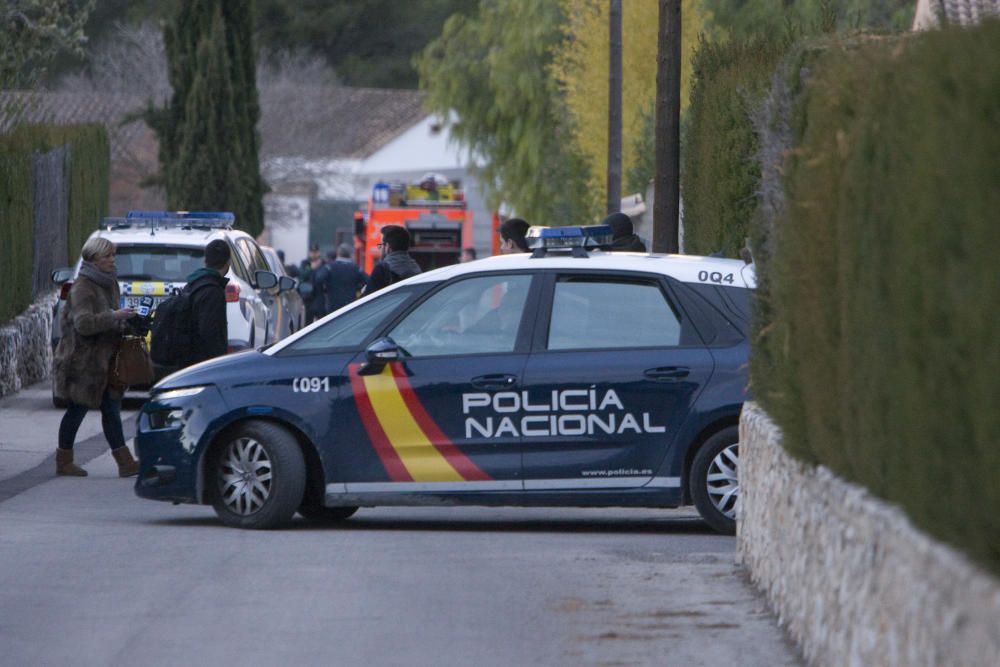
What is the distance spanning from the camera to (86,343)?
12781 millimetres

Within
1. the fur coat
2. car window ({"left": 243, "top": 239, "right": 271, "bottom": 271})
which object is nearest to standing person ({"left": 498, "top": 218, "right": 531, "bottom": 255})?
the fur coat

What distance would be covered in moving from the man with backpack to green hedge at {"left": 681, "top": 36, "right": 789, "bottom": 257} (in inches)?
155

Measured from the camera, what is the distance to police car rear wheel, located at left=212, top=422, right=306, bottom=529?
32.7ft

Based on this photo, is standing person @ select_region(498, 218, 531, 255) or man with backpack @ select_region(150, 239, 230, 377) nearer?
man with backpack @ select_region(150, 239, 230, 377)

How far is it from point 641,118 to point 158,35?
3273 centimetres

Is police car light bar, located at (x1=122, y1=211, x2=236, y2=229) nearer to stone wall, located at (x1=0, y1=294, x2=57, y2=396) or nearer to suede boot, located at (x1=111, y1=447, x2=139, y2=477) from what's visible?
stone wall, located at (x1=0, y1=294, x2=57, y2=396)

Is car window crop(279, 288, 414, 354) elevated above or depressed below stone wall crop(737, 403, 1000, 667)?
above

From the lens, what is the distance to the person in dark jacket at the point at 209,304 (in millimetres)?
12695

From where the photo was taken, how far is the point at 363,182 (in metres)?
74.9

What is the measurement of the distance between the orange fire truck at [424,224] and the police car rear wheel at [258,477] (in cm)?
2838

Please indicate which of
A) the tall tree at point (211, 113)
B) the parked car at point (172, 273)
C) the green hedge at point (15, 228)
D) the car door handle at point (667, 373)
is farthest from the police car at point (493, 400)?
the tall tree at point (211, 113)

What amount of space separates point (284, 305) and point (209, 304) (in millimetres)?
9843

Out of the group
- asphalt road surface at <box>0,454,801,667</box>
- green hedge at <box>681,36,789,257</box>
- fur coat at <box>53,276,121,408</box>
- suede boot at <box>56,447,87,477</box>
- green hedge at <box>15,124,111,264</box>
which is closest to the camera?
asphalt road surface at <box>0,454,801,667</box>

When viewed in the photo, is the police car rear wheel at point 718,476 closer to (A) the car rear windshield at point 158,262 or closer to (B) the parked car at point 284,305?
(B) the parked car at point 284,305
